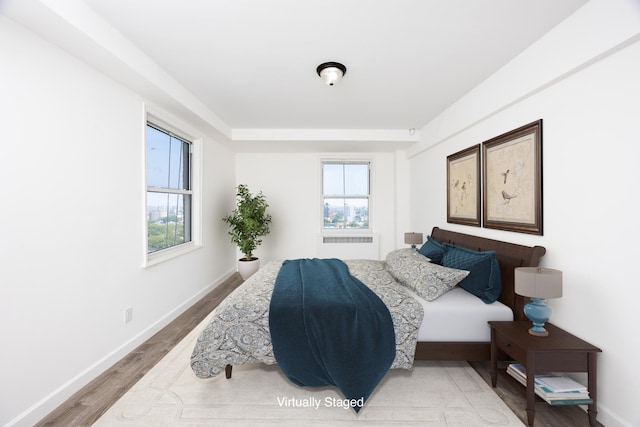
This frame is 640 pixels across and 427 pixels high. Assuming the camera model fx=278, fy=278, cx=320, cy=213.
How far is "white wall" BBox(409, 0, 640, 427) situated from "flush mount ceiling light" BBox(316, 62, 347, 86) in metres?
1.46

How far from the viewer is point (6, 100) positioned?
1.57 meters

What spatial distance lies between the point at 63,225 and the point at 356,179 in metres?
4.46

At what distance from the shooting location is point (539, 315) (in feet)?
6.01

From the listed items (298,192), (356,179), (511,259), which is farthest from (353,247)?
(511,259)

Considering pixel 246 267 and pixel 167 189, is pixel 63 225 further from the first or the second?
pixel 246 267

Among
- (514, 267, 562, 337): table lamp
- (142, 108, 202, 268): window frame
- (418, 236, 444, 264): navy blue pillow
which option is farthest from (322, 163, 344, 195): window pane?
(514, 267, 562, 337): table lamp

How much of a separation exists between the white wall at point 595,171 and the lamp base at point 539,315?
0.79 ft

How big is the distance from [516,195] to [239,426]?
278cm

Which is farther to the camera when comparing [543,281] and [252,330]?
[252,330]

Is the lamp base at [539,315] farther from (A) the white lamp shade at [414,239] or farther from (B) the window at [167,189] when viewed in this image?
(B) the window at [167,189]

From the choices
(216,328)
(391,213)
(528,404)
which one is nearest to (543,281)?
(528,404)

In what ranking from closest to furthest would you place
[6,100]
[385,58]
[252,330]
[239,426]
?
[6,100], [239,426], [252,330], [385,58]

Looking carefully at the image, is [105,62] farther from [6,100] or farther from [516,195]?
[516,195]

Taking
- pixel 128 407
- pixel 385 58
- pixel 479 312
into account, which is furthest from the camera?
pixel 385 58
